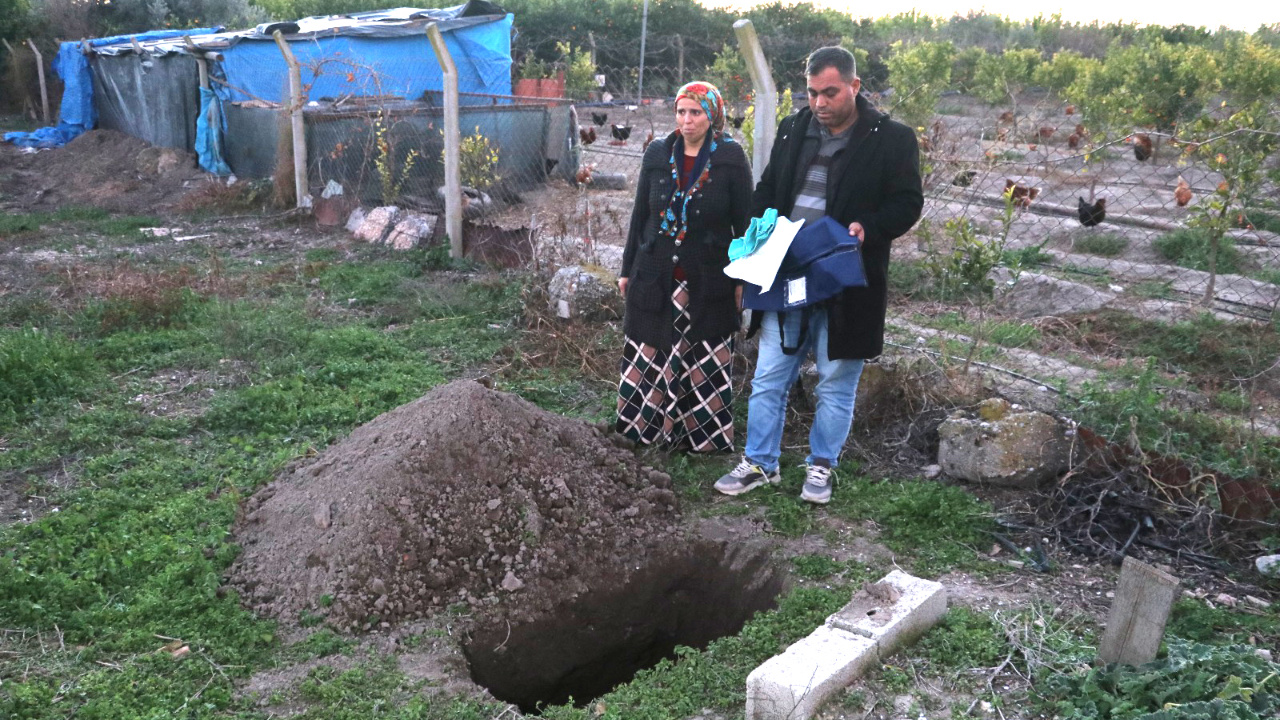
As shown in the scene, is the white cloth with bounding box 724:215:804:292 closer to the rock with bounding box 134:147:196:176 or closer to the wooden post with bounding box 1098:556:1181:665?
the wooden post with bounding box 1098:556:1181:665

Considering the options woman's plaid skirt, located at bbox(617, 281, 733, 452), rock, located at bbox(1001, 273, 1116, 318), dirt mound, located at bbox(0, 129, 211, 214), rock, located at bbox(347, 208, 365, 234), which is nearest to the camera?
woman's plaid skirt, located at bbox(617, 281, 733, 452)

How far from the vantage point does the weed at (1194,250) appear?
7934mm

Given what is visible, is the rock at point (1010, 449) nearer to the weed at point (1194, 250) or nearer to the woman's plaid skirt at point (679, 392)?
the woman's plaid skirt at point (679, 392)

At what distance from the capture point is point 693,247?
426 centimetres

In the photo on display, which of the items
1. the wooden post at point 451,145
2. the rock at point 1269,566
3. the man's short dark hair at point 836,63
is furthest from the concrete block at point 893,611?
the wooden post at point 451,145

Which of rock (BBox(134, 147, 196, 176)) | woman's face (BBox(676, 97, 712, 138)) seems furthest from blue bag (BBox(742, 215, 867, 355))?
rock (BBox(134, 147, 196, 176))

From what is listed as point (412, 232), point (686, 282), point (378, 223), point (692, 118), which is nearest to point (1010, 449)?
point (686, 282)

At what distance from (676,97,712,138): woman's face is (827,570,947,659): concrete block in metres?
2.02

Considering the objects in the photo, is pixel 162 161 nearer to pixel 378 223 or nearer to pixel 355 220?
pixel 355 220

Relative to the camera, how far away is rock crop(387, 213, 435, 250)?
29.3ft

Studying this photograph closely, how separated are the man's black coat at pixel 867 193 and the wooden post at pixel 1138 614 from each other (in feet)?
4.62

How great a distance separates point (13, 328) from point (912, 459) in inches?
230

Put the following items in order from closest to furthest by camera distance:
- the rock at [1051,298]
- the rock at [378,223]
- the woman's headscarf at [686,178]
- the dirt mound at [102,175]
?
the woman's headscarf at [686,178], the rock at [1051,298], the rock at [378,223], the dirt mound at [102,175]

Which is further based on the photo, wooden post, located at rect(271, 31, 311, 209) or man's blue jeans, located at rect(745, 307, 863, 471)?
wooden post, located at rect(271, 31, 311, 209)
